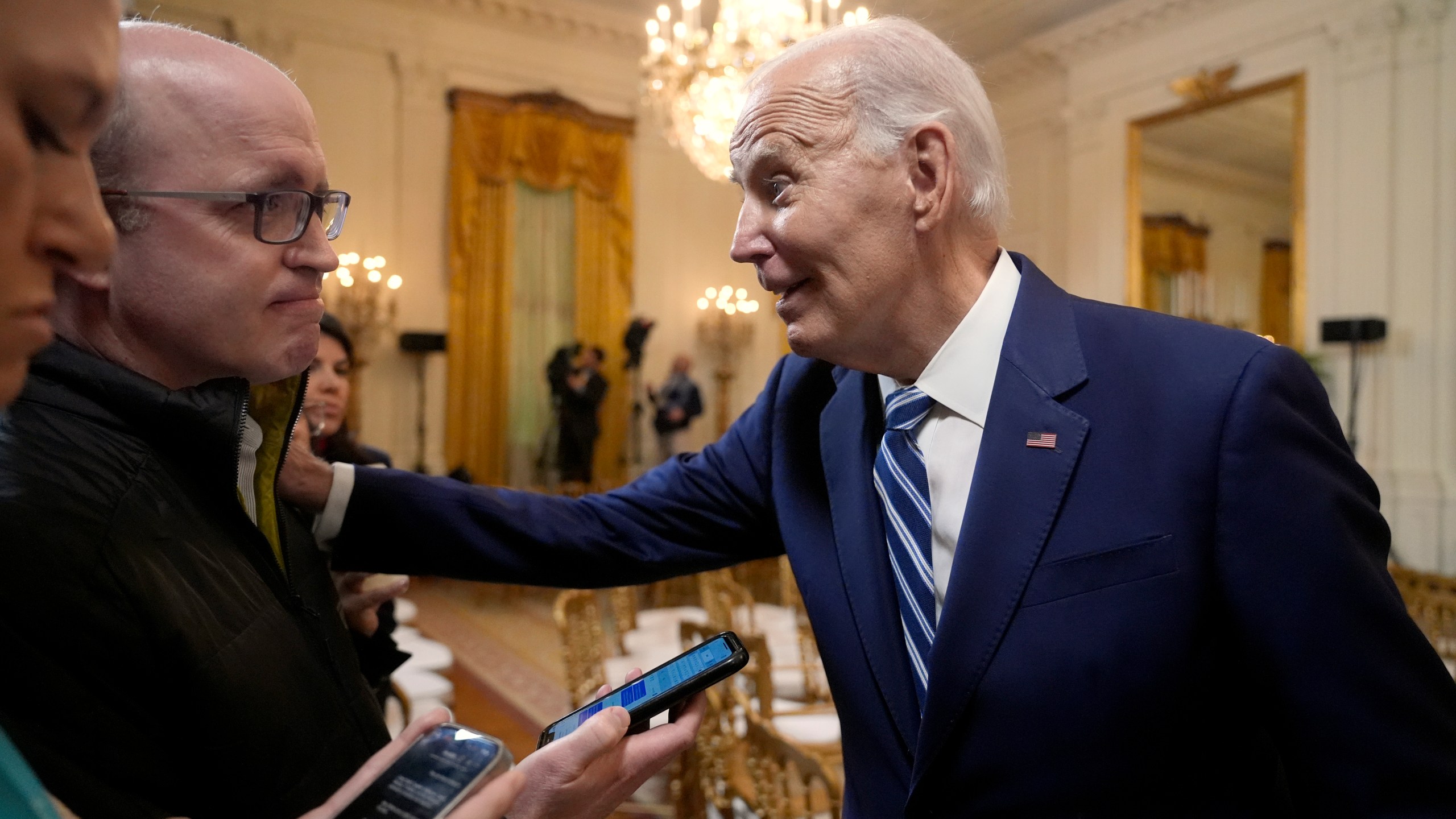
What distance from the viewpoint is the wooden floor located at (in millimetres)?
4691

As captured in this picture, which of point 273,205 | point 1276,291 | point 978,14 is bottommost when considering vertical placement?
point 273,205

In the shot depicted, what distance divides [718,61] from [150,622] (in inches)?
182

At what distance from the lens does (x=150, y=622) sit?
81cm

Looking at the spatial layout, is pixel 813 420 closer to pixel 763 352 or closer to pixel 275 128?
pixel 275 128

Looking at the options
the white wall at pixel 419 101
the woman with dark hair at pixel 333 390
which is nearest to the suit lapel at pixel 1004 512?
the woman with dark hair at pixel 333 390

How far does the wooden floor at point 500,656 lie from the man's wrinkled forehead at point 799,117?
320 centimetres

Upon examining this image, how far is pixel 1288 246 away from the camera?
300 inches

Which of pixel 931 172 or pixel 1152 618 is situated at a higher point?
pixel 931 172

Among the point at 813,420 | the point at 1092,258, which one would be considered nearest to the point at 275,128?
the point at 813,420

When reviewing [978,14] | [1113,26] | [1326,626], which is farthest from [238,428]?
[1113,26]

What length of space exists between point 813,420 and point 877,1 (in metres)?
8.14

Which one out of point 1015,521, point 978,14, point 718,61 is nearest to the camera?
point 1015,521

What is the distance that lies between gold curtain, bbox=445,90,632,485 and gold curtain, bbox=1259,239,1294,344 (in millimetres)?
6408

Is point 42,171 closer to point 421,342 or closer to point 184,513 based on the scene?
point 184,513
